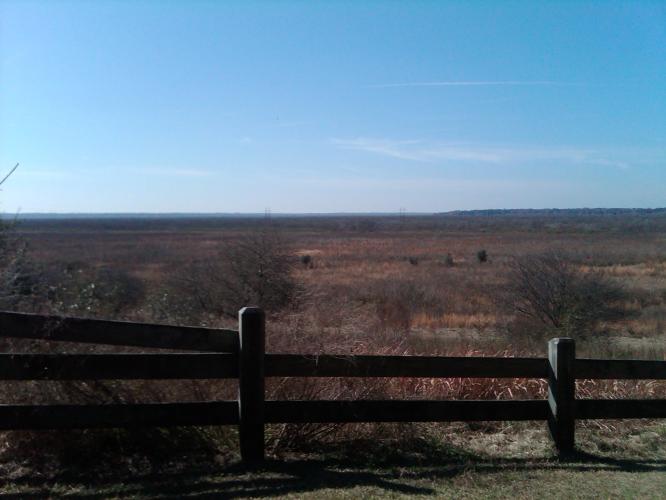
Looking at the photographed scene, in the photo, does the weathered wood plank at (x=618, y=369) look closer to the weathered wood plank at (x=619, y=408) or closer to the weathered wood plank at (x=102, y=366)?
the weathered wood plank at (x=619, y=408)

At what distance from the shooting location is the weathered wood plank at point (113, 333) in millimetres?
4965

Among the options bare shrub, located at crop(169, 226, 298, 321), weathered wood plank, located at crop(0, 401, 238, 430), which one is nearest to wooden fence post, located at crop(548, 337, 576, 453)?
weathered wood plank, located at crop(0, 401, 238, 430)

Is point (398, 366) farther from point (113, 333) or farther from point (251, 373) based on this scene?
point (113, 333)

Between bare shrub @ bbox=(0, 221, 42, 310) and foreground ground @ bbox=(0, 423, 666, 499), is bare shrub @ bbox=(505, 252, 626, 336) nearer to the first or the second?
foreground ground @ bbox=(0, 423, 666, 499)

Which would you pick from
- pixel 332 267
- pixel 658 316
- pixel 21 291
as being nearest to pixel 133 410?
pixel 21 291

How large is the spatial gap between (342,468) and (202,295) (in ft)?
34.1

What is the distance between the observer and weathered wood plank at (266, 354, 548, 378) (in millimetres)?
5582

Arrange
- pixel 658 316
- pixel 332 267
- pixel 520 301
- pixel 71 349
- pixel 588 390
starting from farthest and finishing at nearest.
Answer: pixel 332 267 < pixel 658 316 < pixel 520 301 < pixel 588 390 < pixel 71 349

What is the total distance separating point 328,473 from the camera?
16.6 feet

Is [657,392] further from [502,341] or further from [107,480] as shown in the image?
[107,480]

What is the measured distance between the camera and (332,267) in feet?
135

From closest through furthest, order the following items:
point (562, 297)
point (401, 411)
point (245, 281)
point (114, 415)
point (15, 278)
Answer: point (114, 415), point (401, 411), point (15, 278), point (245, 281), point (562, 297)

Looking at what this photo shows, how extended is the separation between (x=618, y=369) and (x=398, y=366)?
2179mm

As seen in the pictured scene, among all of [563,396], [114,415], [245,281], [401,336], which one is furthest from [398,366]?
[245,281]
